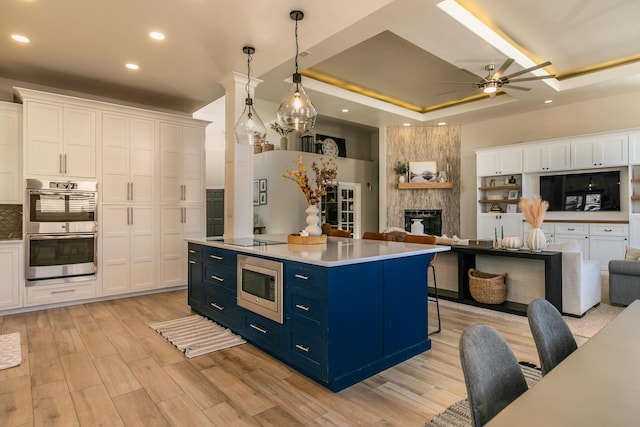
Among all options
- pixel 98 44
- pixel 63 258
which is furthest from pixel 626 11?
pixel 63 258

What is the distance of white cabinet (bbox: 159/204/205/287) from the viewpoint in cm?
515

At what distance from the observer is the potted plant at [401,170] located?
27.4 feet

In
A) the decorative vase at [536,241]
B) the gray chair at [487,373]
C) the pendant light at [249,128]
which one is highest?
the pendant light at [249,128]

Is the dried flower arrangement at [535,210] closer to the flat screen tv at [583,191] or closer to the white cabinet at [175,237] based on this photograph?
the flat screen tv at [583,191]

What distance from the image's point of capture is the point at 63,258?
4371 millimetres

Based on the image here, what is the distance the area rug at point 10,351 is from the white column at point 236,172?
221 centimetres

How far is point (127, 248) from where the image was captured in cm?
484

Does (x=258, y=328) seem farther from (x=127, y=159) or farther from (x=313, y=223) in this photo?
(x=127, y=159)

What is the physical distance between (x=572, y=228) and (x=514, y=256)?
3.51 m

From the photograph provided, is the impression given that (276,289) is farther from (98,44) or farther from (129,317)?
(98,44)

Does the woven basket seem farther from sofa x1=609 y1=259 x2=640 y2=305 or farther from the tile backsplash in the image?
the tile backsplash

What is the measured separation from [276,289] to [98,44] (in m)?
3.30

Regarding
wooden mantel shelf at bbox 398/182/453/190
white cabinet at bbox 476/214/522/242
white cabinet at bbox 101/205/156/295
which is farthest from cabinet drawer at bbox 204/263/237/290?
wooden mantel shelf at bbox 398/182/453/190

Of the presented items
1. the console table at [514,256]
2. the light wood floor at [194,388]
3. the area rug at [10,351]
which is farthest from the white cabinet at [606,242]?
the area rug at [10,351]
